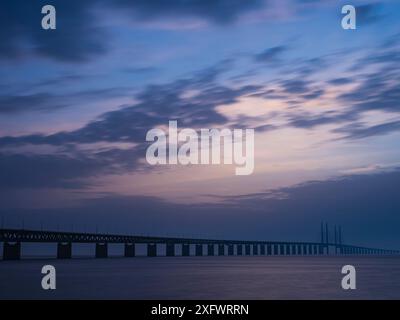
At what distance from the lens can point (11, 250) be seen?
17762 cm

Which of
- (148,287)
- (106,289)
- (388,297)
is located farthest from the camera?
(148,287)

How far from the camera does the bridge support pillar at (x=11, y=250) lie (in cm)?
17523

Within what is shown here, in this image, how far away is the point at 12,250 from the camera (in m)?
178

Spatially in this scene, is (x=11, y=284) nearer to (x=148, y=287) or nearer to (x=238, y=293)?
(x=148, y=287)

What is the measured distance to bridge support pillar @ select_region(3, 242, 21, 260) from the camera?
17523 centimetres

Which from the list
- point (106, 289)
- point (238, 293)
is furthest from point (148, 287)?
point (238, 293)
